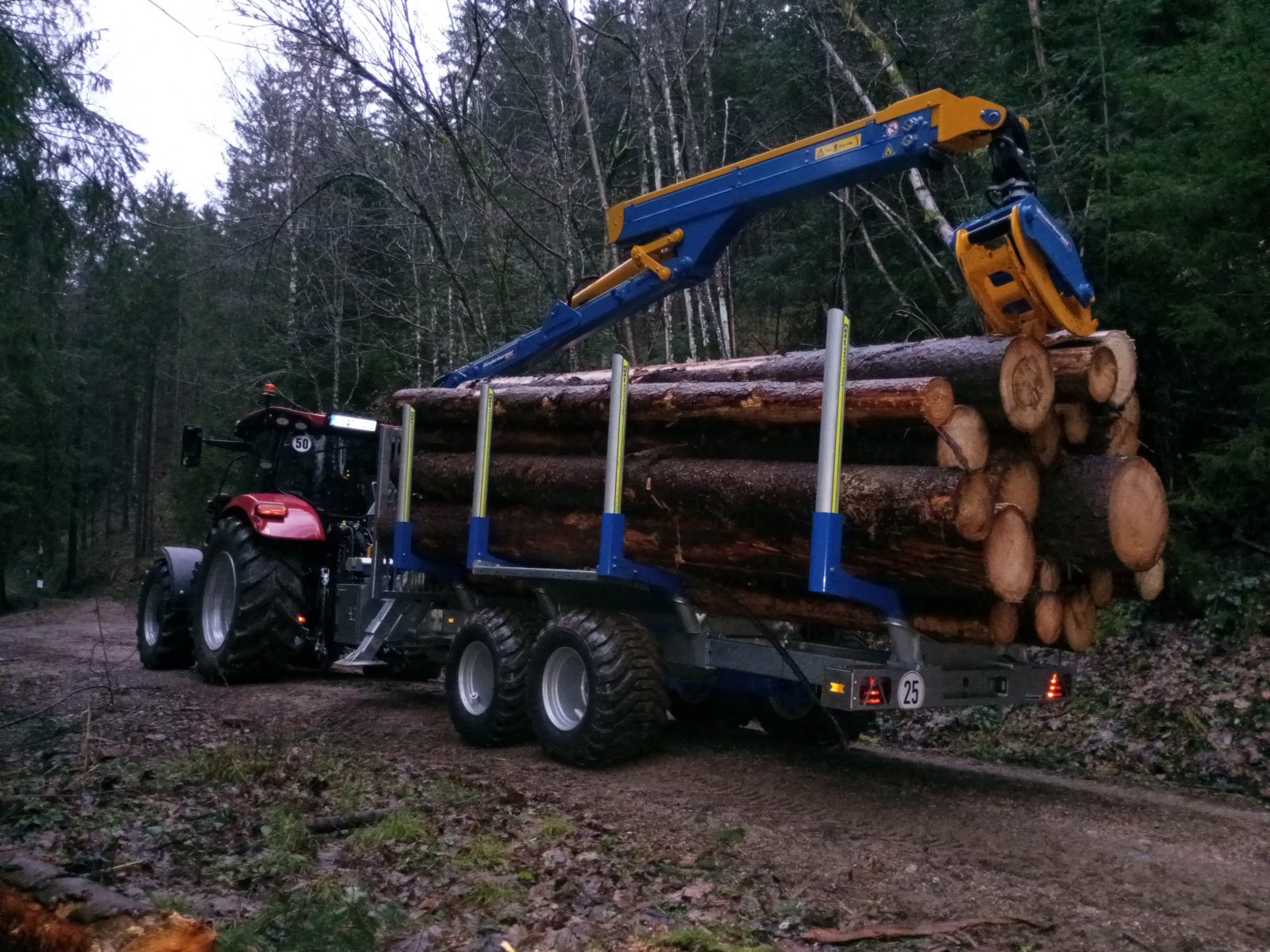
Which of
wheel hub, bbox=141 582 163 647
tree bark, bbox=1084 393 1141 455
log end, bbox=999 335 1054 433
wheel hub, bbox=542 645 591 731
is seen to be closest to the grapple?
log end, bbox=999 335 1054 433

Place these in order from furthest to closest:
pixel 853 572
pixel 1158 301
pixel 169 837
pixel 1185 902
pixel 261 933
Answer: pixel 1158 301
pixel 853 572
pixel 169 837
pixel 1185 902
pixel 261 933

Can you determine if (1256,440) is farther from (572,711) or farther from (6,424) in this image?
(6,424)

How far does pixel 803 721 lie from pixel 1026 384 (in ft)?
12.3

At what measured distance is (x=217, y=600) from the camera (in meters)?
11.9

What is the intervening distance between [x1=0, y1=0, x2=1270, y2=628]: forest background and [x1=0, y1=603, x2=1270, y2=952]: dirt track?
3476 millimetres

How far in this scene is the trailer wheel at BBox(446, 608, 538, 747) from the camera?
8109 mm

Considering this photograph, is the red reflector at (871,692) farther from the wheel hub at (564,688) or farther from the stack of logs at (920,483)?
the wheel hub at (564,688)

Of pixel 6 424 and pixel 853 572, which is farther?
pixel 6 424

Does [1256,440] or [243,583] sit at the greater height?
[1256,440]

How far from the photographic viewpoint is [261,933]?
4.18 meters

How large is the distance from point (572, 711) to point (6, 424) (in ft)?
95.2

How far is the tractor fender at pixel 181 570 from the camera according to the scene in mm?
12695

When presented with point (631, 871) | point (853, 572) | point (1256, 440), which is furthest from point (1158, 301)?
point (631, 871)

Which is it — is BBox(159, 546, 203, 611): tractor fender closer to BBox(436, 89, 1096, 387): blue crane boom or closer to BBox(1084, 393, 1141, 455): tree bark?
BBox(436, 89, 1096, 387): blue crane boom
